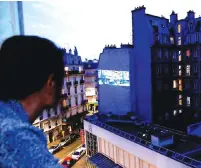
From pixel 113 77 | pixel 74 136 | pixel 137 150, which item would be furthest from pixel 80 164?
pixel 137 150

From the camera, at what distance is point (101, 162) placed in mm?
10383

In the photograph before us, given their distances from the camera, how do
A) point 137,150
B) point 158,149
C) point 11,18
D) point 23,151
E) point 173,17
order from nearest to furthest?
point 23,151
point 11,18
point 158,149
point 137,150
point 173,17

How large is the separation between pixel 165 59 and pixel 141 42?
1741mm

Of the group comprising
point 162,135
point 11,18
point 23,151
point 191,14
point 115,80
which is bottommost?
point 162,135

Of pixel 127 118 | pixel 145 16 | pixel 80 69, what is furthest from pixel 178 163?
pixel 80 69

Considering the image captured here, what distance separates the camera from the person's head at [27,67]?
2.22ft

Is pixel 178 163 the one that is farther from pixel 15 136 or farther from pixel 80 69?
pixel 80 69

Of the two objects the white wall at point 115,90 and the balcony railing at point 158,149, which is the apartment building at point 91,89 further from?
the balcony railing at point 158,149

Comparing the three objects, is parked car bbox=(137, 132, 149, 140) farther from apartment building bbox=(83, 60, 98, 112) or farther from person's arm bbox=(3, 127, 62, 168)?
apartment building bbox=(83, 60, 98, 112)

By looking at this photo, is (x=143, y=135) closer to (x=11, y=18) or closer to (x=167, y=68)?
(x=167, y=68)

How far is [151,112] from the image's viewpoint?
42.8 ft

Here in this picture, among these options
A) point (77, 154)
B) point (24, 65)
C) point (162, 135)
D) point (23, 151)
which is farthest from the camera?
point (77, 154)

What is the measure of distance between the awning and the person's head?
9695mm

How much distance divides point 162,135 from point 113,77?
646 centimetres
